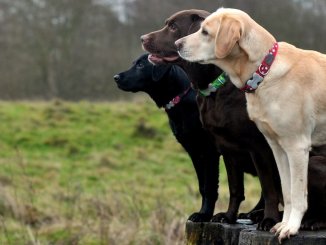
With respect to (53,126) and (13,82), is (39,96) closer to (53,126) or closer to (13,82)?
(13,82)

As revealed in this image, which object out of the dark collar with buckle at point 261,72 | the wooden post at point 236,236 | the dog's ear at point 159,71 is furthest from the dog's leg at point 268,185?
the dog's ear at point 159,71

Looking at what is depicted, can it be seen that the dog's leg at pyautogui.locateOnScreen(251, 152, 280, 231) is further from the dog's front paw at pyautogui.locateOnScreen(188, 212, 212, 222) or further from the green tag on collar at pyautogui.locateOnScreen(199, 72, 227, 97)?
the dog's front paw at pyautogui.locateOnScreen(188, 212, 212, 222)

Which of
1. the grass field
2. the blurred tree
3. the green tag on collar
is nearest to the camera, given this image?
the green tag on collar

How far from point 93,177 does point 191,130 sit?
903cm

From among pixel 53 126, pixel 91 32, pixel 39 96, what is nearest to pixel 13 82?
pixel 39 96

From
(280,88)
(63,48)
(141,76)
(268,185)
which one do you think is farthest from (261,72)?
(63,48)

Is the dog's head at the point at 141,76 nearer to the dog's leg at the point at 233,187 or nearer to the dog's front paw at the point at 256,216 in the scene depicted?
the dog's leg at the point at 233,187

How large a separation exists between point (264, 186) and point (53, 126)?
13.4m

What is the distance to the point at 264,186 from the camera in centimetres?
439

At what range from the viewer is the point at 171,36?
502 centimetres

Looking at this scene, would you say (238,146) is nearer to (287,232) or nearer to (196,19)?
(287,232)

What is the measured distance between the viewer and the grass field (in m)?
8.23

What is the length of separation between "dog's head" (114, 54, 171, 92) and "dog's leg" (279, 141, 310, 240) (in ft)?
5.73

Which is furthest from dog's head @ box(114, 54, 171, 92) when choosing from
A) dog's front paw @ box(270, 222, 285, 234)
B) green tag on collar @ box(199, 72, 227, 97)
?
dog's front paw @ box(270, 222, 285, 234)
